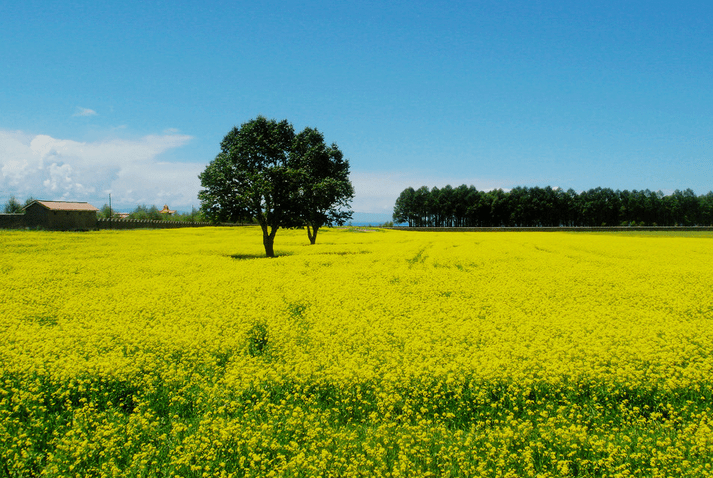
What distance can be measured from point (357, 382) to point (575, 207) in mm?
126438

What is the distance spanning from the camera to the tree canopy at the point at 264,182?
28.6m

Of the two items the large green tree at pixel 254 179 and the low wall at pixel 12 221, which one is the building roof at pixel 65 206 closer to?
the low wall at pixel 12 221

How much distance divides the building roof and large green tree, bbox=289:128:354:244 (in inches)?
1648

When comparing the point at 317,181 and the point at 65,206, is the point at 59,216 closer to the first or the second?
the point at 65,206

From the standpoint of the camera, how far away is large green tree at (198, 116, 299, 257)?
28.5 m

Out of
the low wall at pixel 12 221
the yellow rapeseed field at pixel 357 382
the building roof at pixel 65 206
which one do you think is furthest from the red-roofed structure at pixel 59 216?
the yellow rapeseed field at pixel 357 382

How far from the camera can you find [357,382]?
22.7 ft

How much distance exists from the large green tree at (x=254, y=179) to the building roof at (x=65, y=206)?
1588 inches

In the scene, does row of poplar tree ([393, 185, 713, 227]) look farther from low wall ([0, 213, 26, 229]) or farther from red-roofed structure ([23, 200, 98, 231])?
low wall ([0, 213, 26, 229])

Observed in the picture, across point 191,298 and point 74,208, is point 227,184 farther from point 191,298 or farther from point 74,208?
point 74,208

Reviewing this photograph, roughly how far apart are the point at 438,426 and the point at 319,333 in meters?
4.18

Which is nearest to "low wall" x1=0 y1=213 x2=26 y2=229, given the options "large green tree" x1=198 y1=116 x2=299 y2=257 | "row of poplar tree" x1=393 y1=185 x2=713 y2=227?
"large green tree" x1=198 y1=116 x2=299 y2=257

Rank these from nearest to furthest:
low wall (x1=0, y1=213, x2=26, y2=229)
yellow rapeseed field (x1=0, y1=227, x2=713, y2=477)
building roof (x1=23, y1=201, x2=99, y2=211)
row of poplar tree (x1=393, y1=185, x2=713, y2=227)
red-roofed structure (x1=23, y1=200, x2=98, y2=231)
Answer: yellow rapeseed field (x1=0, y1=227, x2=713, y2=477)
low wall (x1=0, y1=213, x2=26, y2=229)
red-roofed structure (x1=23, y1=200, x2=98, y2=231)
building roof (x1=23, y1=201, x2=99, y2=211)
row of poplar tree (x1=393, y1=185, x2=713, y2=227)

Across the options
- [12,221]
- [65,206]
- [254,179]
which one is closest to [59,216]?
[65,206]
